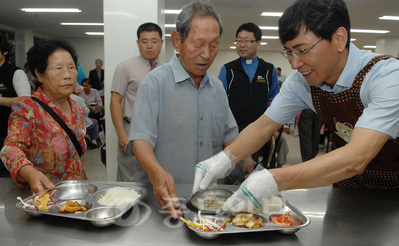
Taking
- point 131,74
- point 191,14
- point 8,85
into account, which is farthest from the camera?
point 8,85

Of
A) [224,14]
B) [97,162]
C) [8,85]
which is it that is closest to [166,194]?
[8,85]

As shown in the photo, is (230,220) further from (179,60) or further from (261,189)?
(179,60)

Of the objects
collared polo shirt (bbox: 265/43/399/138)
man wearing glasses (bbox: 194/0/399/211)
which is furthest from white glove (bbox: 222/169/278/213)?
collared polo shirt (bbox: 265/43/399/138)

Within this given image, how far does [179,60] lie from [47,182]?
3.21 feet

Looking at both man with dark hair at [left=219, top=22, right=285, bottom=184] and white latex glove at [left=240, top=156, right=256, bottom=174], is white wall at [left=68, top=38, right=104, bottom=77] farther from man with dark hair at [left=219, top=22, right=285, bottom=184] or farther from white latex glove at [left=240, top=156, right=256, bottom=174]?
white latex glove at [left=240, top=156, right=256, bottom=174]

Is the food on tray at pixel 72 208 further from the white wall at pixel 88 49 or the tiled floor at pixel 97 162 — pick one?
the white wall at pixel 88 49

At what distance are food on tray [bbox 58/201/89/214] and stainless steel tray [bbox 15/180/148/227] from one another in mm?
24

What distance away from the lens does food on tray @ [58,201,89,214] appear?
1151mm

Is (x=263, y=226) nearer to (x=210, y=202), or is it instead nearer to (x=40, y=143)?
(x=210, y=202)

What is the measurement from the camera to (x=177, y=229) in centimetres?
109

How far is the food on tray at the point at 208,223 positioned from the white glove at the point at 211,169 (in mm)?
236

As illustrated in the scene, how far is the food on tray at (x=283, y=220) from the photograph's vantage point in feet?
3.51

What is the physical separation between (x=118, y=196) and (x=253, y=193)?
63 cm

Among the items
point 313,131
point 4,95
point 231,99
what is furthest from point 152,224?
point 313,131
